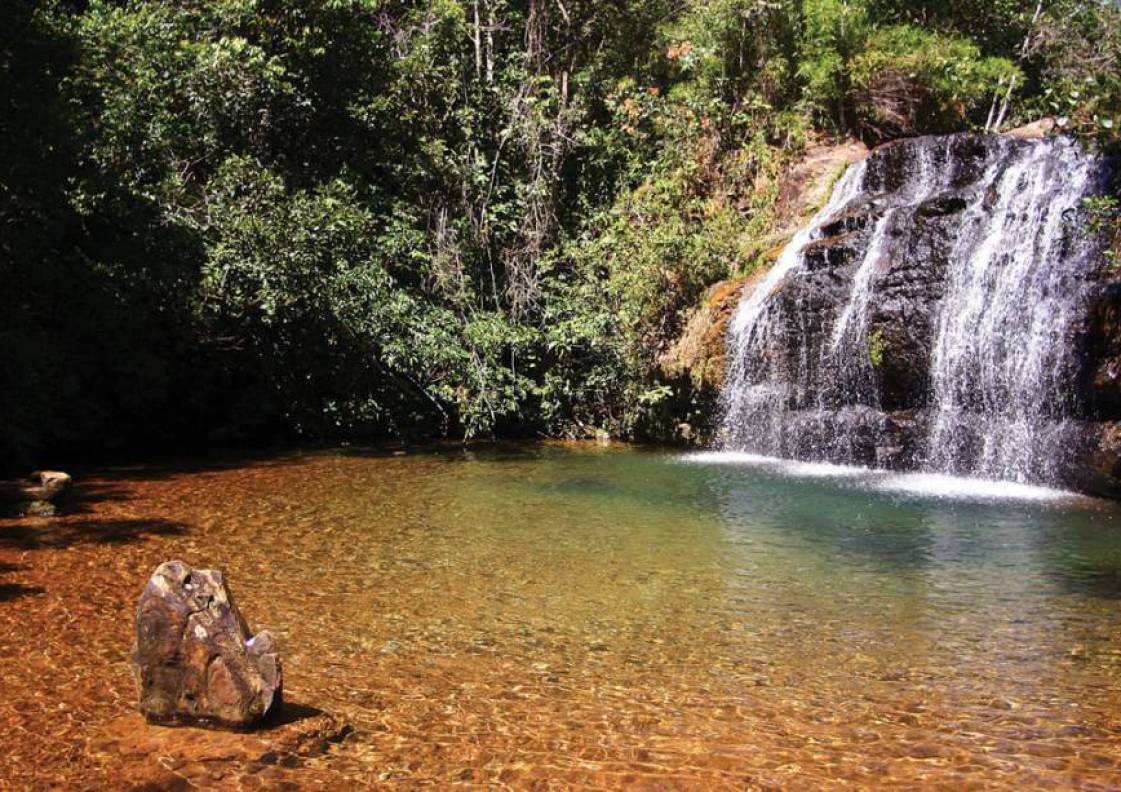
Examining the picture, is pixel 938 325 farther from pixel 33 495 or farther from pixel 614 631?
pixel 33 495

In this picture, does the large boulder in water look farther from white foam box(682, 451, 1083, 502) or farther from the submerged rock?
white foam box(682, 451, 1083, 502)

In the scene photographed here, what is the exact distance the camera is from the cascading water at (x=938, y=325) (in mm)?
11273

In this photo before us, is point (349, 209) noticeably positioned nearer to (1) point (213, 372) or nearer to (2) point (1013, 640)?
(1) point (213, 372)

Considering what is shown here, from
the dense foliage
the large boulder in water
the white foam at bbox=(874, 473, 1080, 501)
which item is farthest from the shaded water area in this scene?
the dense foliage

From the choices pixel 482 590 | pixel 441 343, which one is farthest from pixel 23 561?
pixel 441 343

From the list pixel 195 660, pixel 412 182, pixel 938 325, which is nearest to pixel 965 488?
pixel 938 325

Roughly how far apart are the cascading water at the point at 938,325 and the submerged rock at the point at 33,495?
29.4 ft

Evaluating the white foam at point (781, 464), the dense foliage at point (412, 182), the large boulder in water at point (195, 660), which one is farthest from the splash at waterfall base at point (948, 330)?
the large boulder in water at point (195, 660)

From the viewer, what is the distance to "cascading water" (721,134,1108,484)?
37.0ft

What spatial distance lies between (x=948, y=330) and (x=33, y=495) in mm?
10340

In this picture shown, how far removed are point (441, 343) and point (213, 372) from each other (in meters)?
3.34

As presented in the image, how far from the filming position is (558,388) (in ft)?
51.7

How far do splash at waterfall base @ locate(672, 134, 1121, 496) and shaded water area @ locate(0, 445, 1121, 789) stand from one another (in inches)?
48.8

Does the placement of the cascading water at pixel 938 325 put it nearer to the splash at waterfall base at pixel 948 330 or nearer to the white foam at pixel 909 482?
the splash at waterfall base at pixel 948 330
